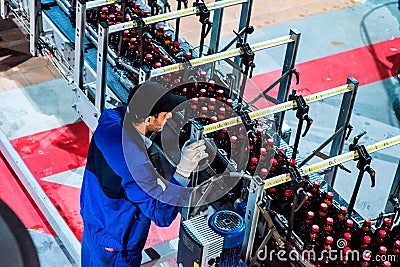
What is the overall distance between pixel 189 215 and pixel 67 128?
8.65 ft

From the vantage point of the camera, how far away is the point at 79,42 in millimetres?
5328

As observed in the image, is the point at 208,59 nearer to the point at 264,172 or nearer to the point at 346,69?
the point at 264,172

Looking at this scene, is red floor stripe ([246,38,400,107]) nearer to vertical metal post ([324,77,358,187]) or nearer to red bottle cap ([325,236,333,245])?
vertical metal post ([324,77,358,187])

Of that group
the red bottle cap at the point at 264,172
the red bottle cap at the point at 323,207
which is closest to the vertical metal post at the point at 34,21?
the red bottle cap at the point at 264,172

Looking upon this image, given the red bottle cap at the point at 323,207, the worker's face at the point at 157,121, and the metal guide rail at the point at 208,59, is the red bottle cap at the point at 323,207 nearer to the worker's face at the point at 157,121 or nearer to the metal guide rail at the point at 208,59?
the worker's face at the point at 157,121

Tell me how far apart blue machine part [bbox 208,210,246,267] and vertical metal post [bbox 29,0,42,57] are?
99.5 inches

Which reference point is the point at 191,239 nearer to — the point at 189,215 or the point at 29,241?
the point at 189,215

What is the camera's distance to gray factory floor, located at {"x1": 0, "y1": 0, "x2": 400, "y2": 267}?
640 cm

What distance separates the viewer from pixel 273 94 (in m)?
7.31

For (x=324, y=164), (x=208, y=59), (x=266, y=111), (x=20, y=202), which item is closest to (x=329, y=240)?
(x=324, y=164)

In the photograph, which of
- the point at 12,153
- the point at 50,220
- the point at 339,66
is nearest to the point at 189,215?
the point at 50,220

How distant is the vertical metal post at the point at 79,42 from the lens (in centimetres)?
516

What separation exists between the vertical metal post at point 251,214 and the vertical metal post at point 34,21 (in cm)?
261

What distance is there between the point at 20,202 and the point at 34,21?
141 cm
